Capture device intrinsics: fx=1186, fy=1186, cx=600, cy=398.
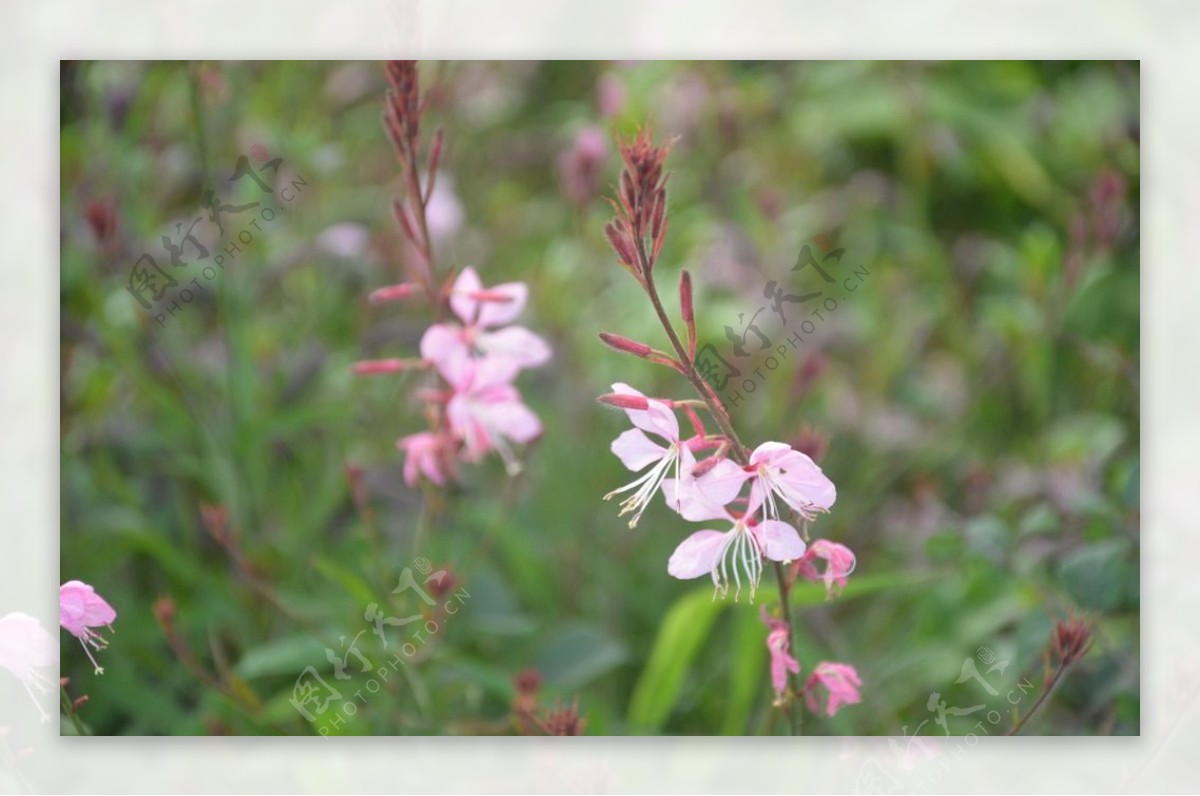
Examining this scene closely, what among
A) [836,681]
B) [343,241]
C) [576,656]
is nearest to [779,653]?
[836,681]

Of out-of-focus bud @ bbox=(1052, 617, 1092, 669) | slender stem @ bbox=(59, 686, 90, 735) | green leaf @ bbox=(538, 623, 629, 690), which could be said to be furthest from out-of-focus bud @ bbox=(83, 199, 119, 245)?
out-of-focus bud @ bbox=(1052, 617, 1092, 669)

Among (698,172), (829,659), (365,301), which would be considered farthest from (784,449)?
(698,172)

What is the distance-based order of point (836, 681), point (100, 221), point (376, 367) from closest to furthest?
point (836, 681), point (376, 367), point (100, 221)

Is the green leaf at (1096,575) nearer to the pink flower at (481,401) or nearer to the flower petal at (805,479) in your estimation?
the flower petal at (805,479)

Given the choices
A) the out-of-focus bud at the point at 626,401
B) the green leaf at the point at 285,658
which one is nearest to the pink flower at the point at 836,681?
the out-of-focus bud at the point at 626,401

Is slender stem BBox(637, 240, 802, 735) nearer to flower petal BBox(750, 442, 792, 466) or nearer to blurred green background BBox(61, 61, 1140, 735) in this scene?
flower petal BBox(750, 442, 792, 466)

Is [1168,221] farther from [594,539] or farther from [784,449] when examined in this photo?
[594,539]

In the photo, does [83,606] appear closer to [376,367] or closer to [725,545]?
[376,367]

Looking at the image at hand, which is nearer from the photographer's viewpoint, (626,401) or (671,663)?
(626,401)
